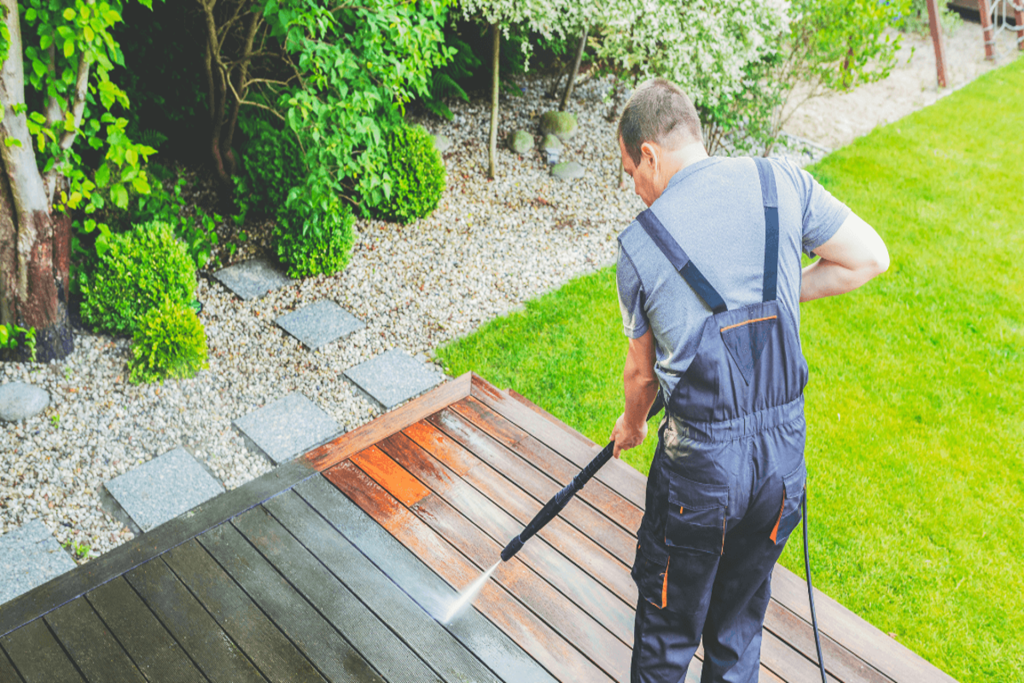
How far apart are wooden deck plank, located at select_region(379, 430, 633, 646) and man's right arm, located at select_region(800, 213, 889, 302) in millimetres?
1289

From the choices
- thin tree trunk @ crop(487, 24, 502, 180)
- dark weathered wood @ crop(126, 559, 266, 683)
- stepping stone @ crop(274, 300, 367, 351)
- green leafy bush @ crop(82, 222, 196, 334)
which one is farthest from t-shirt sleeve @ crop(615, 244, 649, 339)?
thin tree trunk @ crop(487, 24, 502, 180)

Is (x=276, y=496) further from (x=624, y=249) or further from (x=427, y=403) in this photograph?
(x=624, y=249)

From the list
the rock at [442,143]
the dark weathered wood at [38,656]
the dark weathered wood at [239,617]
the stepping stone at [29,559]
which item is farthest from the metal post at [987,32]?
the dark weathered wood at [38,656]

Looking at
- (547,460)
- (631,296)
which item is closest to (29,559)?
(547,460)

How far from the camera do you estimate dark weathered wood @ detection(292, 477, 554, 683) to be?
2.23 metres

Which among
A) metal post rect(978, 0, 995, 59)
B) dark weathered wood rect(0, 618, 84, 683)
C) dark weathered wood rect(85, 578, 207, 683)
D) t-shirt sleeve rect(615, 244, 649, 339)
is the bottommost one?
metal post rect(978, 0, 995, 59)

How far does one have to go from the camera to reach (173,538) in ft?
8.38

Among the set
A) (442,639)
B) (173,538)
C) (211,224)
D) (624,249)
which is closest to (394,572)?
(442,639)

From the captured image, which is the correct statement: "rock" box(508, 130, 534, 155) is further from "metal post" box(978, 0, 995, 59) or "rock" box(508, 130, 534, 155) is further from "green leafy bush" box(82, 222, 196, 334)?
"metal post" box(978, 0, 995, 59)

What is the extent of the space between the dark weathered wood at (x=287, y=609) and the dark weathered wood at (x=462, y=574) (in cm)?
41

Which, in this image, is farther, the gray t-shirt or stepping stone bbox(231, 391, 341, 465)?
stepping stone bbox(231, 391, 341, 465)

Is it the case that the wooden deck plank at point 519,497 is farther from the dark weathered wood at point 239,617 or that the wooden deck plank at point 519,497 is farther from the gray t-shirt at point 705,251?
the gray t-shirt at point 705,251

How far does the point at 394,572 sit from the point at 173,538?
2.75 ft

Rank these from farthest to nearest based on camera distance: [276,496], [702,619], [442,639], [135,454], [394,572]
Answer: [135,454] < [276,496] < [394,572] < [442,639] < [702,619]
